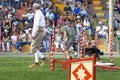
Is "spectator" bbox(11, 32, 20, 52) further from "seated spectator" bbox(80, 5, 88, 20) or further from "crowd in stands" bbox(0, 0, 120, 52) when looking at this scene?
"seated spectator" bbox(80, 5, 88, 20)

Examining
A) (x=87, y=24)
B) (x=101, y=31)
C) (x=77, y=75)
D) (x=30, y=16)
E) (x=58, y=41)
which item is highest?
(x=77, y=75)

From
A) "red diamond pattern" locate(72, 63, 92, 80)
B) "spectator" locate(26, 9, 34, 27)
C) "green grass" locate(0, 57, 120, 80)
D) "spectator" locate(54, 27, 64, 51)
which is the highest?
"red diamond pattern" locate(72, 63, 92, 80)

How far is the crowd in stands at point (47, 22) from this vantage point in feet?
121

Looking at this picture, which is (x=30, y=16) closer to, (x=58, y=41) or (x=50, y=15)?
(x=50, y=15)

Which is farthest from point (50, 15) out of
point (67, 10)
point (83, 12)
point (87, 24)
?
point (83, 12)

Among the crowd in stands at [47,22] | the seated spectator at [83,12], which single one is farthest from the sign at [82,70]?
the seated spectator at [83,12]

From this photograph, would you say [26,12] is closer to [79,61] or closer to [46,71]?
[46,71]

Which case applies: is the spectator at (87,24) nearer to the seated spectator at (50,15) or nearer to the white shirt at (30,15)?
the seated spectator at (50,15)

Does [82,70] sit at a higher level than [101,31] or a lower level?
higher

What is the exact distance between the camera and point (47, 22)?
134 ft

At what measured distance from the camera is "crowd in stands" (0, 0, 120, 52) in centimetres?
3700

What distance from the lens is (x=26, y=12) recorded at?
137ft

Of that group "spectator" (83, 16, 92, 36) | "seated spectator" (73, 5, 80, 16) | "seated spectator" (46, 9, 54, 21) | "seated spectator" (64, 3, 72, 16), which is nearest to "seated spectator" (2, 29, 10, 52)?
"seated spectator" (46, 9, 54, 21)

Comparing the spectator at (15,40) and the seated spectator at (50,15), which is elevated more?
the seated spectator at (50,15)
